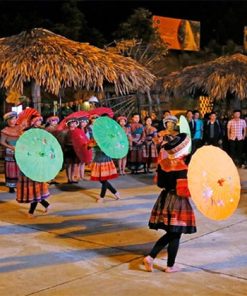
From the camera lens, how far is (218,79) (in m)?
14.3

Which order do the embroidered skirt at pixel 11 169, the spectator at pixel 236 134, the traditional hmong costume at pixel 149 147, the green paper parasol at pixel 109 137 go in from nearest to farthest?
the green paper parasol at pixel 109 137 → the embroidered skirt at pixel 11 169 → the traditional hmong costume at pixel 149 147 → the spectator at pixel 236 134

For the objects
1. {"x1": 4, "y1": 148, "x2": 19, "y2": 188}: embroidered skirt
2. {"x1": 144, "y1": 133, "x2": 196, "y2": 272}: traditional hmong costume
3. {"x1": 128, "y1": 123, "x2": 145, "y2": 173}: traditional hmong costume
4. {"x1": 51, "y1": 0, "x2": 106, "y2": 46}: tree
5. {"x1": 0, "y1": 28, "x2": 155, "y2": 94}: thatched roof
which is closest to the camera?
{"x1": 144, "y1": 133, "x2": 196, "y2": 272}: traditional hmong costume

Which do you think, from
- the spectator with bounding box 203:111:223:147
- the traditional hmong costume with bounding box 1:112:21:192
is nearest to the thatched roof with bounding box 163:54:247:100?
the spectator with bounding box 203:111:223:147

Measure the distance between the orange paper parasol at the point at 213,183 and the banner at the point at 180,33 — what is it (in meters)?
24.6

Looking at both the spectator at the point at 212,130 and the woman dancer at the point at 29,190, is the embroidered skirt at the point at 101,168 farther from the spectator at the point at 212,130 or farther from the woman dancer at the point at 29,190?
the spectator at the point at 212,130

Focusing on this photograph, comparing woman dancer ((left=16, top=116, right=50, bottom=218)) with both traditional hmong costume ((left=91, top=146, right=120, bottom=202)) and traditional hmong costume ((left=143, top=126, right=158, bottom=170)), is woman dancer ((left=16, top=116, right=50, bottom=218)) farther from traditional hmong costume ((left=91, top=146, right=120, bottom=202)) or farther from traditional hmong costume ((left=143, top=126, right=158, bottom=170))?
traditional hmong costume ((left=143, top=126, right=158, bottom=170))

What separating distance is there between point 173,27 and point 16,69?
21.1m

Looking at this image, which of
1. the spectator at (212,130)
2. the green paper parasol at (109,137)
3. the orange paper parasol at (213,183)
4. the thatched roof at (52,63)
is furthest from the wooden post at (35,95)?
the orange paper parasol at (213,183)

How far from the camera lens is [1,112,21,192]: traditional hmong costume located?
8.73 m

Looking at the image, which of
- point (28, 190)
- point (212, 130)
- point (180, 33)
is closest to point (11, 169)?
point (28, 190)

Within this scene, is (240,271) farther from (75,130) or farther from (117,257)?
(75,130)

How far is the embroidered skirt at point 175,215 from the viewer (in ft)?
16.0

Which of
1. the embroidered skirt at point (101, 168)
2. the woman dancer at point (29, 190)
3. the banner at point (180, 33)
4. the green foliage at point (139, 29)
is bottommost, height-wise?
the woman dancer at point (29, 190)

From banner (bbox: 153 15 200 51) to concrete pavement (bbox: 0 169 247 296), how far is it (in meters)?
22.1
